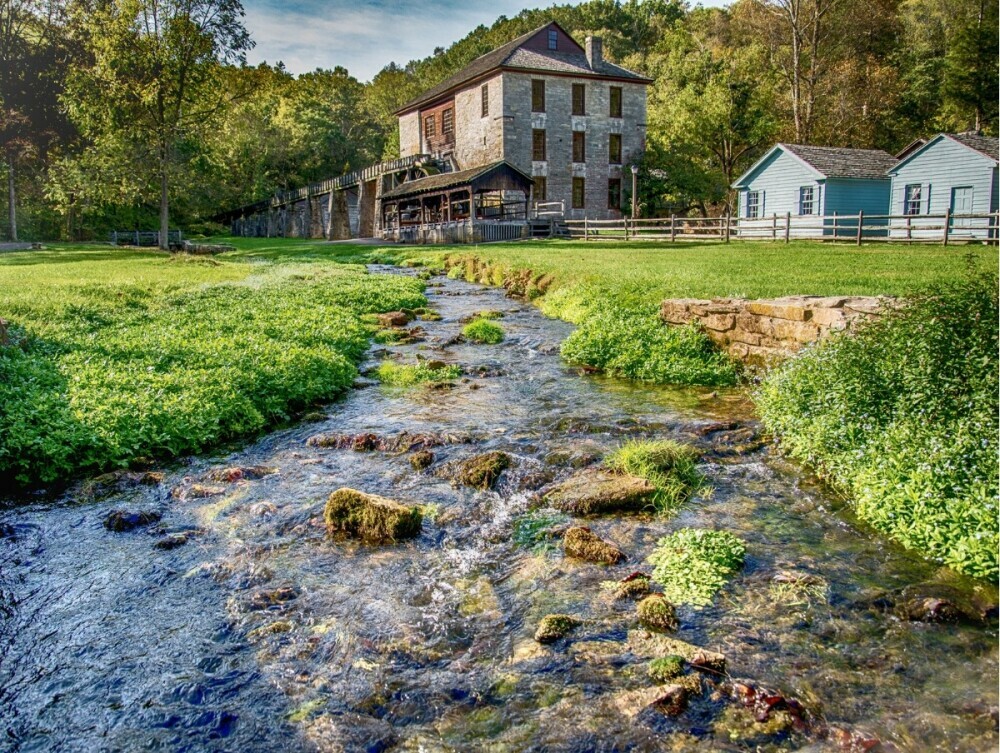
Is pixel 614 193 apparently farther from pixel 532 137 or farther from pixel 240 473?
pixel 240 473

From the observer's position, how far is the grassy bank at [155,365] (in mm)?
6840

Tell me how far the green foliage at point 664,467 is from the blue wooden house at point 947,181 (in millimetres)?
26599

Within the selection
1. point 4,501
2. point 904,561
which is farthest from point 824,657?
point 4,501

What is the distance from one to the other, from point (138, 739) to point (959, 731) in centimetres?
369

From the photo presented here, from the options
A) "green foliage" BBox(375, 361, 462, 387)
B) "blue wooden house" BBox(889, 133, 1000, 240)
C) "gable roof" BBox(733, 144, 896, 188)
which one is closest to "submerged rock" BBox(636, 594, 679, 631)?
"green foliage" BBox(375, 361, 462, 387)

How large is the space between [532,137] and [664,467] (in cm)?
4300

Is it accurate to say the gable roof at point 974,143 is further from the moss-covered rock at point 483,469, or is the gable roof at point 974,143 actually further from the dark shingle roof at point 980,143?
the moss-covered rock at point 483,469

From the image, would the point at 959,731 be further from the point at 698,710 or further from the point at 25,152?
the point at 25,152

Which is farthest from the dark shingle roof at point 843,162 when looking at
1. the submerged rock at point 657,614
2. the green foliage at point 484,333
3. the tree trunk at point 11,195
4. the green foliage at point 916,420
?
the tree trunk at point 11,195

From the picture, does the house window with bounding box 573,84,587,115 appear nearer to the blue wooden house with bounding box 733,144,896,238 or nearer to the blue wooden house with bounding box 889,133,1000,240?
the blue wooden house with bounding box 733,144,896,238

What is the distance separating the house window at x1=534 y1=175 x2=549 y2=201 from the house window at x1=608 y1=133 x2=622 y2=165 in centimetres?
483

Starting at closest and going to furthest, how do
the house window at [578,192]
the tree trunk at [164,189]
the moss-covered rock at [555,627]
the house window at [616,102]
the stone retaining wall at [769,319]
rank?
the moss-covered rock at [555,627]
the stone retaining wall at [769,319]
the tree trunk at [164,189]
the house window at [616,102]
the house window at [578,192]

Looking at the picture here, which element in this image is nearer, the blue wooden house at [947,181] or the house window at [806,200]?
the blue wooden house at [947,181]

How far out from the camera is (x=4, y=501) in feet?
19.9
